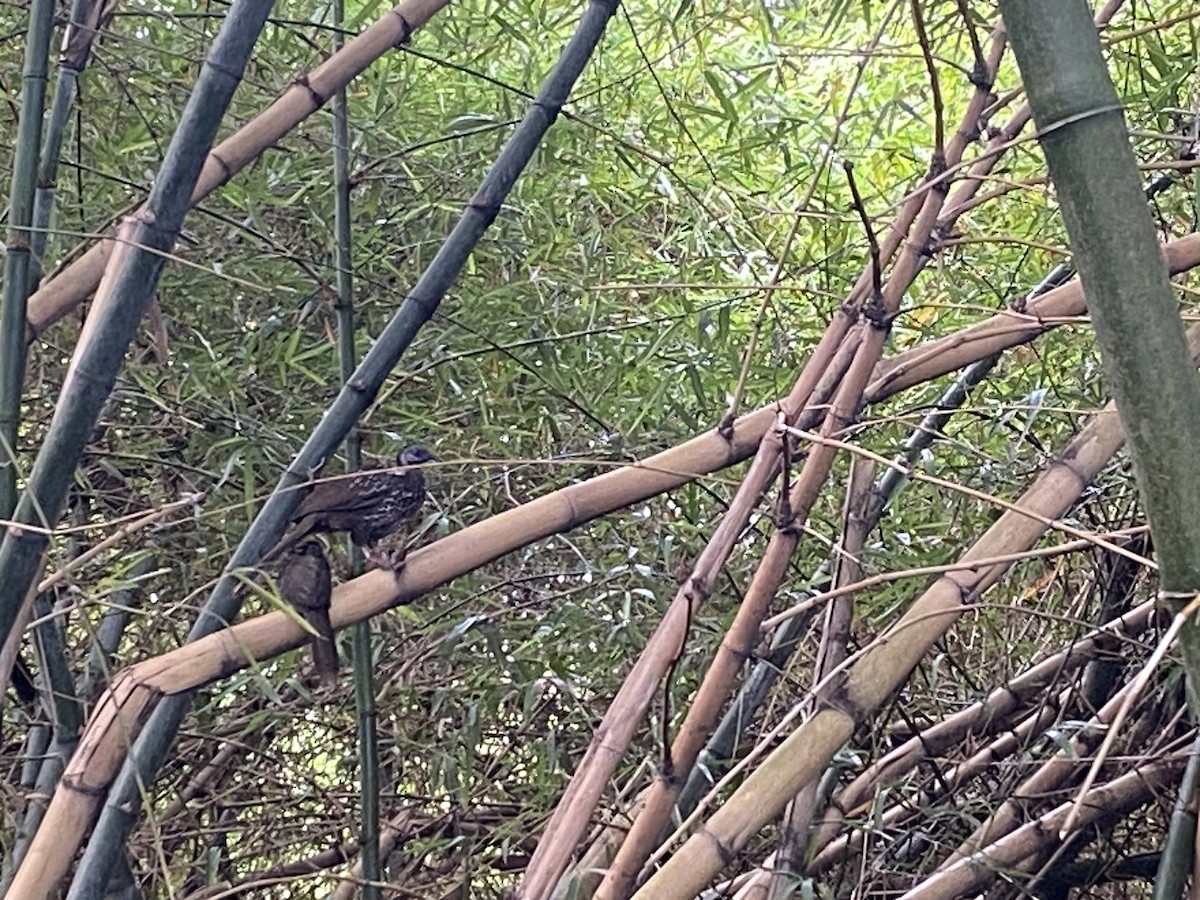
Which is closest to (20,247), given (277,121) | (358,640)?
(277,121)

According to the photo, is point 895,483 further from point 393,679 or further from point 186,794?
point 186,794

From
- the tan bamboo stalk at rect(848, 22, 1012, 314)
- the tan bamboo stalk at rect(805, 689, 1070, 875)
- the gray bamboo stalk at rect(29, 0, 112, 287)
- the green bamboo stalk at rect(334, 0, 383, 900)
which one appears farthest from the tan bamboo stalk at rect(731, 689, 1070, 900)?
the gray bamboo stalk at rect(29, 0, 112, 287)

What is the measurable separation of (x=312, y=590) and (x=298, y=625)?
0.18 m

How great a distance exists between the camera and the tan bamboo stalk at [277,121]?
3.74ft

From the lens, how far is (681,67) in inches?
76.2

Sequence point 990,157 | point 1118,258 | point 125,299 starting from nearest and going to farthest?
point 1118,258 < point 990,157 < point 125,299

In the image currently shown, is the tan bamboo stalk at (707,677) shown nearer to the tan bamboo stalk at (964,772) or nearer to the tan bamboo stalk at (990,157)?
the tan bamboo stalk at (990,157)

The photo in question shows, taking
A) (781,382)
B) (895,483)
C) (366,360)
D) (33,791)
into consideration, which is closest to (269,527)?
(366,360)

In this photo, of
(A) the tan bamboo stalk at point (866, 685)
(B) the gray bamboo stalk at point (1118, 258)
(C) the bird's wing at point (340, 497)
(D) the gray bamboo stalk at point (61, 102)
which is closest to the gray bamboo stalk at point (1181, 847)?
(A) the tan bamboo stalk at point (866, 685)

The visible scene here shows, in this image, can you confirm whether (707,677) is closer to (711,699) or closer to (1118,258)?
(711,699)

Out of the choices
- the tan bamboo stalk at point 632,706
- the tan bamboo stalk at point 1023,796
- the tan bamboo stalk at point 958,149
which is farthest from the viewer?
the tan bamboo stalk at point 1023,796

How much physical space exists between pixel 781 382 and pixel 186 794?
951 millimetres

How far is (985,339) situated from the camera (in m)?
0.99

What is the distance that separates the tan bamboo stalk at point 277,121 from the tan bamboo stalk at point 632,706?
517mm
